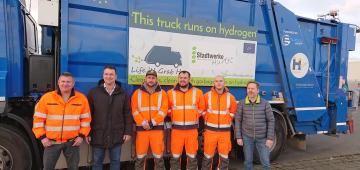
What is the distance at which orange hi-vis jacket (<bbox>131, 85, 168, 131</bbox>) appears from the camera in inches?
171

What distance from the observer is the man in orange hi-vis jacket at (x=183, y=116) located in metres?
4.54

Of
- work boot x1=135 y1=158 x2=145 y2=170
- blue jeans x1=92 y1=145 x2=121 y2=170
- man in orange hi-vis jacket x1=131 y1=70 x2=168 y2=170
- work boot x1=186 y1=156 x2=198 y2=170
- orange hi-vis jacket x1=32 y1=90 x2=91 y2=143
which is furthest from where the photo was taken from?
work boot x1=186 y1=156 x2=198 y2=170

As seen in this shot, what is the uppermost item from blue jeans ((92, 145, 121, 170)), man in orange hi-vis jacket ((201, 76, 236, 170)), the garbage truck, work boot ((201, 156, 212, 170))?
the garbage truck

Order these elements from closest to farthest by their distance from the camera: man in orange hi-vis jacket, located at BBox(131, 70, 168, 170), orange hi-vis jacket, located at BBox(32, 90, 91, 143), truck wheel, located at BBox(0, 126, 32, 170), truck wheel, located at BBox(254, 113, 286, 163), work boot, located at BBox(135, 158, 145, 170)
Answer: orange hi-vis jacket, located at BBox(32, 90, 91, 143)
truck wheel, located at BBox(0, 126, 32, 170)
man in orange hi-vis jacket, located at BBox(131, 70, 168, 170)
work boot, located at BBox(135, 158, 145, 170)
truck wheel, located at BBox(254, 113, 286, 163)

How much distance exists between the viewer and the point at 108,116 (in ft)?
13.1

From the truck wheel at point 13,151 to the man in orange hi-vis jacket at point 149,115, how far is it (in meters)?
1.30

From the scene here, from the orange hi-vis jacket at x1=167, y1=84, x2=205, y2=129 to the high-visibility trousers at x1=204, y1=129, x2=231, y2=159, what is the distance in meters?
0.27

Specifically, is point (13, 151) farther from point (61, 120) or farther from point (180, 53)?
point (180, 53)

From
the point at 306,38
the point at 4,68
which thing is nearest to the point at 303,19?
the point at 306,38

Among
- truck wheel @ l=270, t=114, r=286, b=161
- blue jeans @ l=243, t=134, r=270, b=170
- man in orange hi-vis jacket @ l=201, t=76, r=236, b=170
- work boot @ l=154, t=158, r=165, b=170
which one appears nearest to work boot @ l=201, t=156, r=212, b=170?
man in orange hi-vis jacket @ l=201, t=76, r=236, b=170

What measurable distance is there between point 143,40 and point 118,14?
46 cm

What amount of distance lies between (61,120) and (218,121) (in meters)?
2.00

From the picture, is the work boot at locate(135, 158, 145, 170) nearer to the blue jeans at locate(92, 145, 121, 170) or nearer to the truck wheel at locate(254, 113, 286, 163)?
the blue jeans at locate(92, 145, 121, 170)

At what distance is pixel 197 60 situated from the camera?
5.10m
